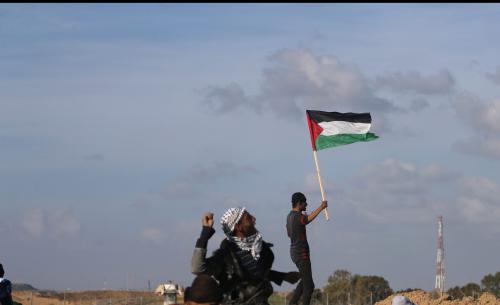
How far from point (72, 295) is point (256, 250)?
137 feet

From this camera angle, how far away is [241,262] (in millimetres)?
10609

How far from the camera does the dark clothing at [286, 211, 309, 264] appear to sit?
1571cm

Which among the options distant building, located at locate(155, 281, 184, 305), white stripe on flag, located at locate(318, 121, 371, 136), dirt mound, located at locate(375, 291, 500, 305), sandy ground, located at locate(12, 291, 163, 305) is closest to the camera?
distant building, located at locate(155, 281, 184, 305)

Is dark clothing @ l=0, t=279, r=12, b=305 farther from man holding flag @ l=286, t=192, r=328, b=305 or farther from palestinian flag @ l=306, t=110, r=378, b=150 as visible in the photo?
palestinian flag @ l=306, t=110, r=378, b=150

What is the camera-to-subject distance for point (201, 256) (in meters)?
10.2

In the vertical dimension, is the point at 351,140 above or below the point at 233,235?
above

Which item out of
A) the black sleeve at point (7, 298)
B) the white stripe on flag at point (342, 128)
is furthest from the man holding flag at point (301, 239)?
the black sleeve at point (7, 298)

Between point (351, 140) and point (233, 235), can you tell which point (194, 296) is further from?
point (351, 140)

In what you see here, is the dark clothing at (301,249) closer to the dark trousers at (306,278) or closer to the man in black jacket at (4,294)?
the dark trousers at (306,278)

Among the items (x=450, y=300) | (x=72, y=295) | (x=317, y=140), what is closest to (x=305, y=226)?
(x=317, y=140)

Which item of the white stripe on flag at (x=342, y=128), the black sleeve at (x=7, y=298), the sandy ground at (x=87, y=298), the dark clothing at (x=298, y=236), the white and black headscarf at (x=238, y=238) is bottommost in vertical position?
the white and black headscarf at (x=238, y=238)

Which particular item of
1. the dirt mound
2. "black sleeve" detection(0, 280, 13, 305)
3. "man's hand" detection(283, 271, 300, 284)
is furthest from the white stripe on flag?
"man's hand" detection(283, 271, 300, 284)

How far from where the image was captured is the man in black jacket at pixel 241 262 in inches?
415

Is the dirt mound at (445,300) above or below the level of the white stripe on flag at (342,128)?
below
